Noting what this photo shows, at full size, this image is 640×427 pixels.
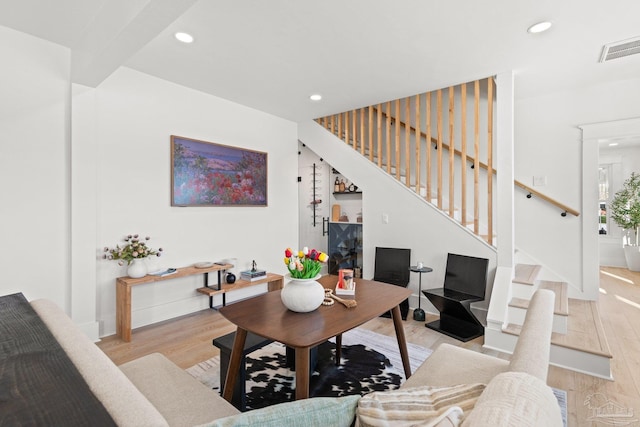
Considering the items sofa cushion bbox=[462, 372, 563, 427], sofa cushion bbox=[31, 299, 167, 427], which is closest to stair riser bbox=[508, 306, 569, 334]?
sofa cushion bbox=[462, 372, 563, 427]

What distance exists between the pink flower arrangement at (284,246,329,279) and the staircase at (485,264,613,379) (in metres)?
1.90

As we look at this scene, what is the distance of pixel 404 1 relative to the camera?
2.08 meters

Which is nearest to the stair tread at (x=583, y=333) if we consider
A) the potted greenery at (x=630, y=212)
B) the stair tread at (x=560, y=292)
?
the stair tread at (x=560, y=292)

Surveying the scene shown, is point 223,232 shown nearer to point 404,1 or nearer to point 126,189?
point 126,189

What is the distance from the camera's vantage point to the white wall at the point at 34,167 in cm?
240

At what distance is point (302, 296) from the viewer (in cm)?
178

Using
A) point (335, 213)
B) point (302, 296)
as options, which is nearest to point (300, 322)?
point (302, 296)

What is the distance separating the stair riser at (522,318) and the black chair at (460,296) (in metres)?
0.30

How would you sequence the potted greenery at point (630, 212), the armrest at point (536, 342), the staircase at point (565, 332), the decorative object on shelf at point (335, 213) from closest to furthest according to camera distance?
the armrest at point (536, 342) → the staircase at point (565, 332) → the potted greenery at point (630, 212) → the decorative object on shelf at point (335, 213)

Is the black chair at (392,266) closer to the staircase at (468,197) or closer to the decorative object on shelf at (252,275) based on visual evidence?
the staircase at (468,197)

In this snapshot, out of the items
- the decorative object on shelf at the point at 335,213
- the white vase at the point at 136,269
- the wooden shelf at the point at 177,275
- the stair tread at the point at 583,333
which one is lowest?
the stair tread at the point at 583,333

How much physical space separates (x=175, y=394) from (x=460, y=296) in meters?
2.79

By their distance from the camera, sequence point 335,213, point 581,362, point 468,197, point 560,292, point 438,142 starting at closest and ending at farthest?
point 581,362, point 560,292, point 438,142, point 468,197, point 335,213

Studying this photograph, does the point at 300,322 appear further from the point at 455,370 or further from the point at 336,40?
the point at 336,40
